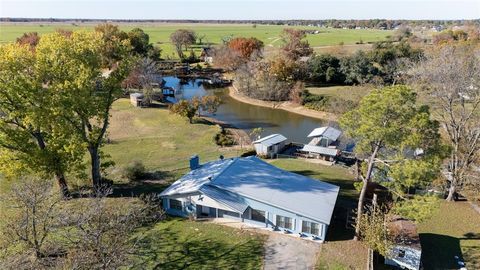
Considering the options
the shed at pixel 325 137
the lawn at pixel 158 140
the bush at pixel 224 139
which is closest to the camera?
the lawn at pixel 158 140

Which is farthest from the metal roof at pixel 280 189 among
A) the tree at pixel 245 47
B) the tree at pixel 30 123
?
the tree at pixel 245 47

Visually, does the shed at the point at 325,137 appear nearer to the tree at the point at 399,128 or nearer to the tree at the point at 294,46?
the tree at the point at 399,128

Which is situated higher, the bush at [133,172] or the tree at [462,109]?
the tree at [462,109]

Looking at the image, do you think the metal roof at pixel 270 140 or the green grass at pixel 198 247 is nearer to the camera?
the green grass at pixel 198 247

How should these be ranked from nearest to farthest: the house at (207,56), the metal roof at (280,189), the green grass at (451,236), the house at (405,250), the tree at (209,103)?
the house at (405,250), the green grass at (451,236), the metal roof at (280,189), the tree at (209,103), the house at (207,56)

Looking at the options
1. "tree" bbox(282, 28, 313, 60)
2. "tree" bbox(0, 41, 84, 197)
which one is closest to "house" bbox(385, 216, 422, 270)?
"tree" bbox(0, 41, 84, 197)

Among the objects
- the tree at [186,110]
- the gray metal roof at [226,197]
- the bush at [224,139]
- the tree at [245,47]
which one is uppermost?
the tree at [245,47]

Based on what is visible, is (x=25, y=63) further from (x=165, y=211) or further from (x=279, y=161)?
(x=279, y=161)
